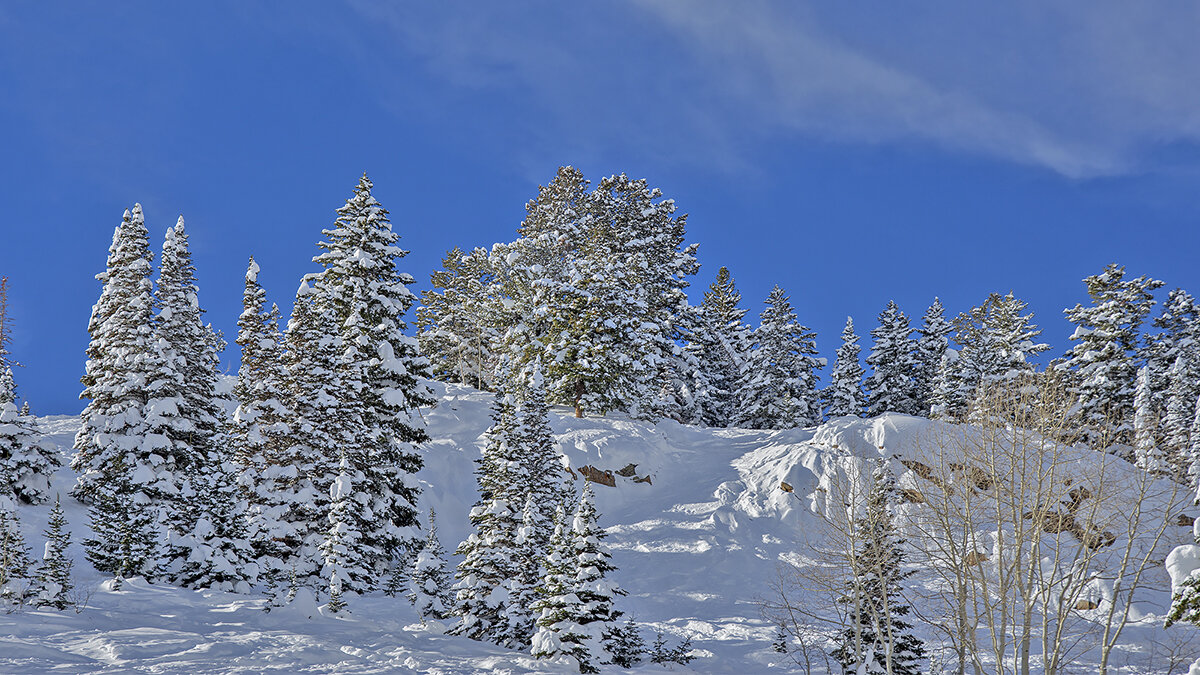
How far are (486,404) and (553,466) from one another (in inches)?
731

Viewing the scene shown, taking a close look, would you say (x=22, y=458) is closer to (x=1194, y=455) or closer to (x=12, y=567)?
(x=12, y=567)

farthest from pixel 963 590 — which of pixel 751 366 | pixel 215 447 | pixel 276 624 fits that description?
pixel 751 366

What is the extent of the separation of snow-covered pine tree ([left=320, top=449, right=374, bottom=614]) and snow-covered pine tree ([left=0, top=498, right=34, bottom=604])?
245 inches

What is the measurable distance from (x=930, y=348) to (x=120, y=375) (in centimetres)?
5572

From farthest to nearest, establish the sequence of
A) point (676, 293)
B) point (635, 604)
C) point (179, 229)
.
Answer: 1. point (676, 293)
2. point (179, 229)
3. point (635, 604)

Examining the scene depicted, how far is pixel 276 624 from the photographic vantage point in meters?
14.0

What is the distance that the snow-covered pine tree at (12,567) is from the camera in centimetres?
1299

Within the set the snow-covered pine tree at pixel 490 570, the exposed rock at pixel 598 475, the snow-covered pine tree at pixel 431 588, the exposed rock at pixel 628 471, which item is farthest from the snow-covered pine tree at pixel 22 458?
the exposed rock at pixel 628 471

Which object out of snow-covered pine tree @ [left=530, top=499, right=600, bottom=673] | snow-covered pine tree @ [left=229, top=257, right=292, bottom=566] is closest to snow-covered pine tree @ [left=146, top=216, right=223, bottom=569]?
snow-covered pine tree @ [left=229, top=257, right=292, bottom=566]

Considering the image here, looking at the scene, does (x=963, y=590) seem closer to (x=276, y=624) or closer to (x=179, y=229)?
(x=276, y=624)

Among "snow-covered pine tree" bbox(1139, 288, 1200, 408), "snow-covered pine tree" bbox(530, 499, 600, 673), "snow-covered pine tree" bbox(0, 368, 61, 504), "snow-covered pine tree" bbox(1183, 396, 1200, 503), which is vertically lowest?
"snow-covered pine tree" bbox(530, 499, 600, 673)

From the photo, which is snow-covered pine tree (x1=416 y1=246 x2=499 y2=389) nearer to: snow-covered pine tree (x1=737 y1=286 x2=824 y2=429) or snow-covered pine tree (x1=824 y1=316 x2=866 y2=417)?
snow-covered pine tree (x1=737 y1=286 x2=824 y2=429)

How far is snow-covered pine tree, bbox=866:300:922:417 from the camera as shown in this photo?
5462cm

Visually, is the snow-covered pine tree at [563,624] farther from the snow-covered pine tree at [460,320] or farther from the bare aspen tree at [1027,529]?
the snow-covered pine tree at [460,320]
